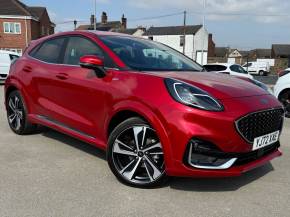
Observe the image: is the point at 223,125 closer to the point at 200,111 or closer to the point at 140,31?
the point at 200,111

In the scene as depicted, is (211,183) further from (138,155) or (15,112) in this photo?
(15,112)

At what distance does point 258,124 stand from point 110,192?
159 cm

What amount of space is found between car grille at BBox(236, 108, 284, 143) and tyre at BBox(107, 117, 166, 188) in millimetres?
801

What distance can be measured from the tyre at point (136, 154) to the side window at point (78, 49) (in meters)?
1.06

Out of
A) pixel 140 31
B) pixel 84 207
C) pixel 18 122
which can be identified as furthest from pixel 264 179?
pixel 140 31

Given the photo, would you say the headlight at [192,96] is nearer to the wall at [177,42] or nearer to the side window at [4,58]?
the side window at [4,58]

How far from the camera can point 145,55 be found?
4.39m

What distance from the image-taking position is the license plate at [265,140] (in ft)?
11.3

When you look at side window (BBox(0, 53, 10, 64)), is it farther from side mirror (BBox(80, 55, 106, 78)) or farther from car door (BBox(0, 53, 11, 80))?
side mirror (BBox(80, 55, 106, 78))

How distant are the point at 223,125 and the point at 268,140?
733mm

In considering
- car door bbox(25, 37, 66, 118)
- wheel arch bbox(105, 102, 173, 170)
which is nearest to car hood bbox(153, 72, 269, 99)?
wheel arch bbox(105, 102, 173, 170)

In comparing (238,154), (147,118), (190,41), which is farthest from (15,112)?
(190,41)

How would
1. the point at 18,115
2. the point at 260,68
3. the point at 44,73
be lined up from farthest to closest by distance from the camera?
the point at 260,68 < the point at 18,115 < the point at 44,73

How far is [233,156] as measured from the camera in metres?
3.32
